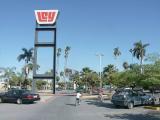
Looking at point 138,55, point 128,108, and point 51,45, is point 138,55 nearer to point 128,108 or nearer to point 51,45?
point 51,45

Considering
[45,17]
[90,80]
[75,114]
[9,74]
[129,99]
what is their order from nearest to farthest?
[75,114] → [129,99] → [45,17] → [90,80] → [9,74]

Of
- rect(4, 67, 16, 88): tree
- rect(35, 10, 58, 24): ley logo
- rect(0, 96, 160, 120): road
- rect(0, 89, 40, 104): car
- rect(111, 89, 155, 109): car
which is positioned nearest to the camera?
rect(0, 96, 160, 120): road

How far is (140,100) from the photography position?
3375 centimetres

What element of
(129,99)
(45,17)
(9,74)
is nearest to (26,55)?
(9,74)

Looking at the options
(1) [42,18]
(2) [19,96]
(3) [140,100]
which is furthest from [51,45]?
(3) [140,100]

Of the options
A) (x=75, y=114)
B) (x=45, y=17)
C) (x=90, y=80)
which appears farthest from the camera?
(x=90, y=80)

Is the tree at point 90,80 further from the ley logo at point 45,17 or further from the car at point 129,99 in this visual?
the car at point 129,99

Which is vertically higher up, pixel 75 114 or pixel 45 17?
pixel 45 17

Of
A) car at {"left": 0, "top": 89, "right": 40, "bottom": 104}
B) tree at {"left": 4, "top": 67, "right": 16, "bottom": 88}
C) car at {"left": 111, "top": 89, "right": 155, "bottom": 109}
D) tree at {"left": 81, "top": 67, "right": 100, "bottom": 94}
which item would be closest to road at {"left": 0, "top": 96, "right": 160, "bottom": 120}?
car at {"left": 111, "top": 89, "right": 155, "bottom": 109}

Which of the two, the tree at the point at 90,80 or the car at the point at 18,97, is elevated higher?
the tree at the point at 90,80

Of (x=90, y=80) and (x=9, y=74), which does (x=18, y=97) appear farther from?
(x=9, y=74)

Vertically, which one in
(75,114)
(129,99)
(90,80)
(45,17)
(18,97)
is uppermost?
(45,17)

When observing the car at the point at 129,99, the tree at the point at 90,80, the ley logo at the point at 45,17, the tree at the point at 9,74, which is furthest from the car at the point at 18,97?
the tree at the point at 9,74

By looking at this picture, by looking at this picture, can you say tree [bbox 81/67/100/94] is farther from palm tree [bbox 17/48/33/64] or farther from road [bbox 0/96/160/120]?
road [bbox 0/96/160/120]
